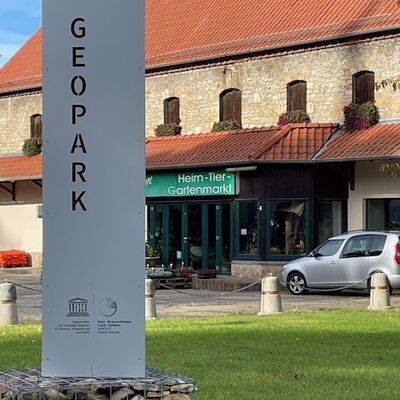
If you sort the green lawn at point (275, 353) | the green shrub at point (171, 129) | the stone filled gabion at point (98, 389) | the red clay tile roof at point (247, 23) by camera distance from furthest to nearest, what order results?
1. the green shrub at point (171, 129)
2. the red clay tile roof at point (247, 23)
3. the green lawn at point (275, 353)
4. the stone filled gabion at point (98, 389)

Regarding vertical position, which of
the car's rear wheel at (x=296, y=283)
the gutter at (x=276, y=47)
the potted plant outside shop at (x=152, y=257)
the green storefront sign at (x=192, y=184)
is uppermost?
the gutter at (x=276, y=47)

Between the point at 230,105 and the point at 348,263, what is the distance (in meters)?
Answer: 11.4

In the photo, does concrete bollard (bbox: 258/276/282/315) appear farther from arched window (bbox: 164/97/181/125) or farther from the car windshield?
arched window (bbox: 164/97/181/125)

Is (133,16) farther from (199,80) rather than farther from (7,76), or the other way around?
(7,76)

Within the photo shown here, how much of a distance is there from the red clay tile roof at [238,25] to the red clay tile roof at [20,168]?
3038 mm

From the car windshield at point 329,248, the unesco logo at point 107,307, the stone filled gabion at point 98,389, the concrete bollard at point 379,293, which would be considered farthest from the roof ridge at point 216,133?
the stone filled gabion at point 98,389

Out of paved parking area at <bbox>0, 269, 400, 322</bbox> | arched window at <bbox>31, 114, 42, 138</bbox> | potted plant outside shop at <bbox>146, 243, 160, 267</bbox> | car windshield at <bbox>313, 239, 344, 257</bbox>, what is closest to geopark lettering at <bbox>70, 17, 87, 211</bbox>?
paved parking area at <bbox>0, 269, 400, 322</bbox>

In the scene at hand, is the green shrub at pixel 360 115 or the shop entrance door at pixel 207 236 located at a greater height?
the green shrub at pixel 360 115

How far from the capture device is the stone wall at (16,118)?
47.5 m

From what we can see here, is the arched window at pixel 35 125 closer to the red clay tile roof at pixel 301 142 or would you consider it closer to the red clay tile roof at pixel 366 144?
the red clay tile roof at pixel 301 142

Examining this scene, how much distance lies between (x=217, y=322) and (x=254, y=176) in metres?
15.4

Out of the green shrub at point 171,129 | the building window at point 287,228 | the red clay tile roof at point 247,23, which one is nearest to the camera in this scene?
the building window at point 287,228

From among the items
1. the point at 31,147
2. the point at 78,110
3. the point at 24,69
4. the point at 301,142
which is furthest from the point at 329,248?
the point at 24,69

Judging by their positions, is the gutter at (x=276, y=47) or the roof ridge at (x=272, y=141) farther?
the roof ridge at (x=272, y=141)
